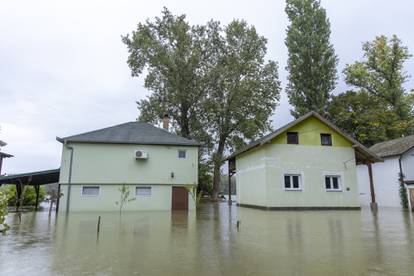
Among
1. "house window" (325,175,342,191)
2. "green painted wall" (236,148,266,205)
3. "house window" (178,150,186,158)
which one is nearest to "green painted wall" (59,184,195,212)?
"house window" (178,150,186,158)

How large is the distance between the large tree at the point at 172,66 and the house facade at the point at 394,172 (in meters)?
16.8

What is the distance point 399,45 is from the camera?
1128 inches

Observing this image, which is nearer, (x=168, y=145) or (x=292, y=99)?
(x=168, y=145)

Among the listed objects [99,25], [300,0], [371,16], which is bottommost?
[99,25]

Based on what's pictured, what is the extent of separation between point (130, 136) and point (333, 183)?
14059mm

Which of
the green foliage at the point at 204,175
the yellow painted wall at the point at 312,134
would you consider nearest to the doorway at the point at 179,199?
the yellow painted wall at the point at 312,134

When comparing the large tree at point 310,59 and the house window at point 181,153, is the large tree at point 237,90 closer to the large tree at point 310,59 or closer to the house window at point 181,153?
the large tree at point 310,59

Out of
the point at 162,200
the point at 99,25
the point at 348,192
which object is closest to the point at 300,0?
the point at 348,192

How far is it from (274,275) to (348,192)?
1608cm

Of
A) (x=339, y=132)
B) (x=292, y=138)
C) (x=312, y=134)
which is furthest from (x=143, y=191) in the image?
(x=339, y=132)

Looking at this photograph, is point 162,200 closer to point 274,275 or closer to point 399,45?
point 274,275

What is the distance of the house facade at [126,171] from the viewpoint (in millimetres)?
17719

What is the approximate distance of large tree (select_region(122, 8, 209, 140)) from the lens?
95.5ft

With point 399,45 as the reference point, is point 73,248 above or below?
below
